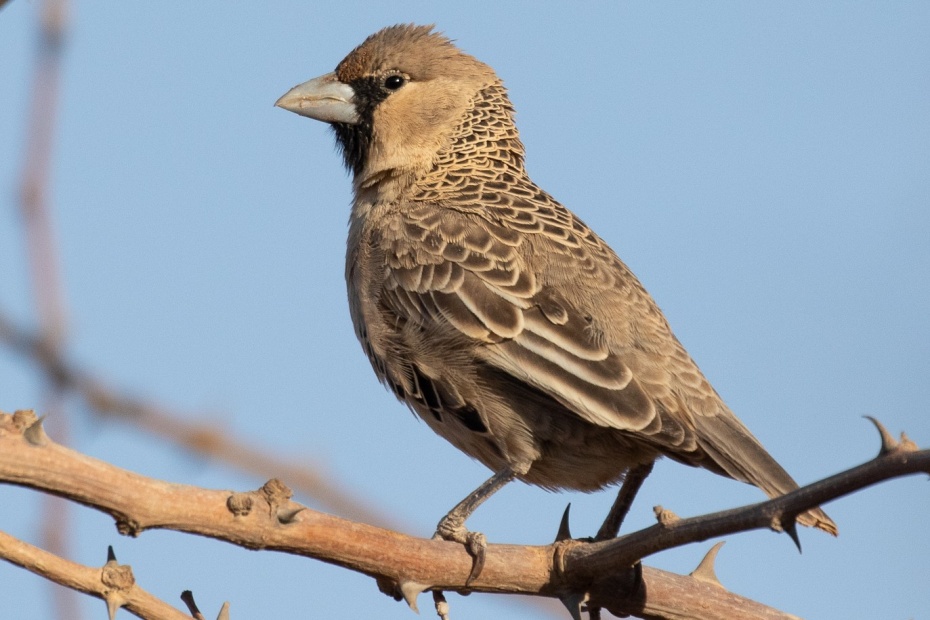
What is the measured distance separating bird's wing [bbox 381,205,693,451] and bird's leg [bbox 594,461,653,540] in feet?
1.67

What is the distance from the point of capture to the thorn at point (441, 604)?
4.65 meters

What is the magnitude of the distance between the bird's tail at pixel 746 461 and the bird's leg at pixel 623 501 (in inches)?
19.1

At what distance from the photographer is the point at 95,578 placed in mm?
3207

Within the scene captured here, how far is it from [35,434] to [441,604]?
2.10 m

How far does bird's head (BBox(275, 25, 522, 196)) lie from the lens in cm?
686

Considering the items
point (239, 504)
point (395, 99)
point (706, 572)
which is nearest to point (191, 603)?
point (239, 504)

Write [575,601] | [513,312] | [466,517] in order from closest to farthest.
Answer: [575,601] < [466,517] < [513,312]

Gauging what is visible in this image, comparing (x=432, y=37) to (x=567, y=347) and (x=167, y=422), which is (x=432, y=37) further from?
(x=167, y=422)

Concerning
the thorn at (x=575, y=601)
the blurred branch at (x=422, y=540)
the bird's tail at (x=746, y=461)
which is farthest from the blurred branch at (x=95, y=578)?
the bird's tail at (x=746, y=461)

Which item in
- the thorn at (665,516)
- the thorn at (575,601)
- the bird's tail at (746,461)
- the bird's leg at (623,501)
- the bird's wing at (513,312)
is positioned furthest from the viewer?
the bird's leg at (623,501)

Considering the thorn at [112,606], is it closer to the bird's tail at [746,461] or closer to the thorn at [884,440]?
the thorn at [884,440]

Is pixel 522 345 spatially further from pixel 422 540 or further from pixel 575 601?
pixel 422 540

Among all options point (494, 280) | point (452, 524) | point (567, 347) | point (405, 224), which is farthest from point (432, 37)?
point (452, 524)

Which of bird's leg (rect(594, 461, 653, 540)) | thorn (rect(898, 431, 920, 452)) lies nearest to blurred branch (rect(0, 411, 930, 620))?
thorn (rect(898, 431, 920, 452))
